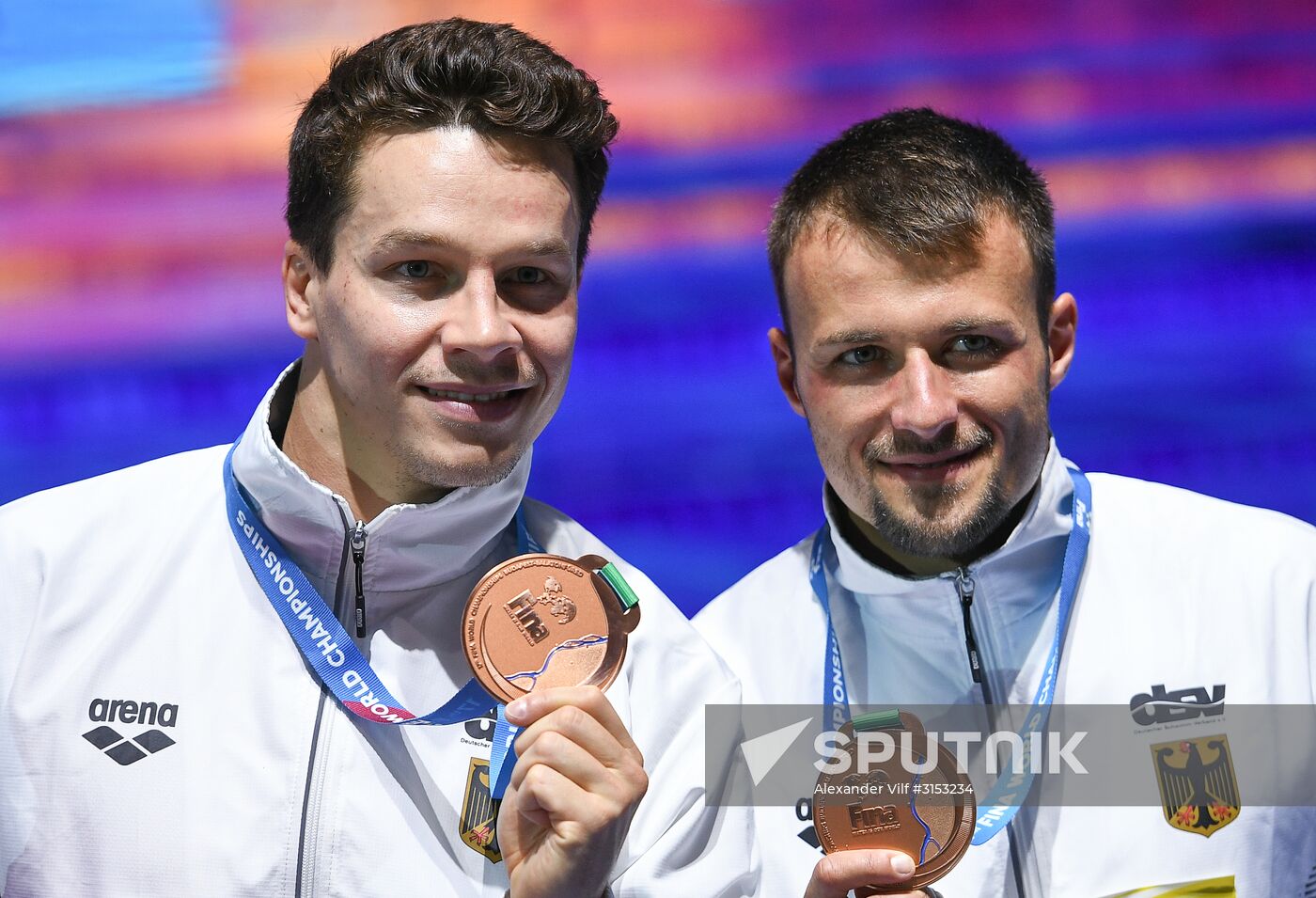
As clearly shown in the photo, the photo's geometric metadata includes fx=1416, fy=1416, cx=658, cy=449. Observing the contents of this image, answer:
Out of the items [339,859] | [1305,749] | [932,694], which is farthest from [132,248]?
[1305,749]

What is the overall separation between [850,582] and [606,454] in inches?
40.3

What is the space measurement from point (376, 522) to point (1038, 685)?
1392 millimetres

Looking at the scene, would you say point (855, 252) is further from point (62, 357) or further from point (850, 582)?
point (62, 357)

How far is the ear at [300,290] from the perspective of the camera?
9.11ft

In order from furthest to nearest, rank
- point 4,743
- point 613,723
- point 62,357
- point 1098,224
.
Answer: point 1098,224, point 62,357, point 4,743, point 613,723

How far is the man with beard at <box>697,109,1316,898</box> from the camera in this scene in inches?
111

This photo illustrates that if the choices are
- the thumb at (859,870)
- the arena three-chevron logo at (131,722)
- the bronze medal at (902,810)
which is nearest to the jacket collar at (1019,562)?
the bronze medal at (902,810)

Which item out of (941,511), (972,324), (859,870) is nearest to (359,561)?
(859,870)

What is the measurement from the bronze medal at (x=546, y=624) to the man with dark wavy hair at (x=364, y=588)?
0.22 metres

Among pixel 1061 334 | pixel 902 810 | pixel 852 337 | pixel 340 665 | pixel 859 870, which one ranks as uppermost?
pixel 1061 334

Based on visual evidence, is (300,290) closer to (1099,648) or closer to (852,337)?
(852,337)

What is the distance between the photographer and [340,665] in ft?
8.39

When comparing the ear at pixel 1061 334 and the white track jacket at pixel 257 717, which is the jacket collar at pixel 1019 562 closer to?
the ear at pixel 1061 334

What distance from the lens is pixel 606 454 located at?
151 inches
